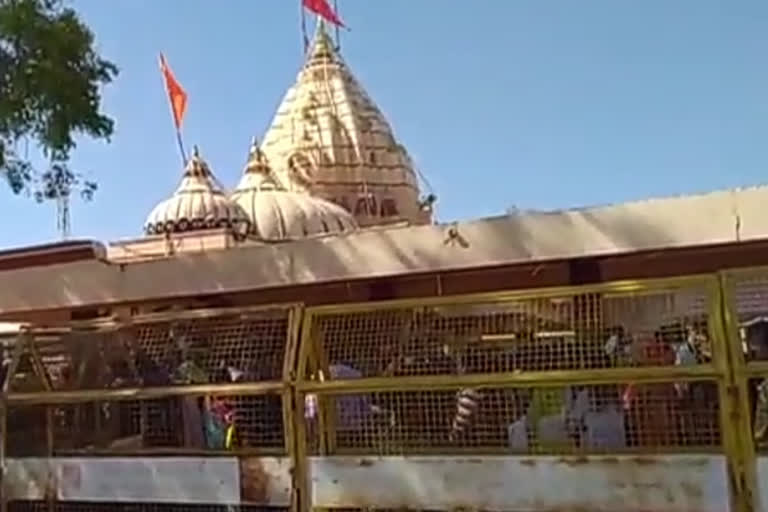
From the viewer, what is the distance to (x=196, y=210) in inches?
1033

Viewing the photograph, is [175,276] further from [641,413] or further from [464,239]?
[641,413]

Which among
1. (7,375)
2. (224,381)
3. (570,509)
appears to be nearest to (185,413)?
(224,381)

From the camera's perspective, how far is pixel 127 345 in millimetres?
6664

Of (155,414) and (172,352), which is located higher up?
(172,352)

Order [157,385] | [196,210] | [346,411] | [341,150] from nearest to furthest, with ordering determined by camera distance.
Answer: [346,411] < [157,385] < [196,210] < [341,150]

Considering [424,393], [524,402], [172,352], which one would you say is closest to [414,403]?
[424,393]

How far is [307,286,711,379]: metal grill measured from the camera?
17.3 ft

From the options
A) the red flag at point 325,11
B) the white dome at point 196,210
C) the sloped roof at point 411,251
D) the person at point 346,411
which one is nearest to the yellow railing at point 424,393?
the person at point 346,411

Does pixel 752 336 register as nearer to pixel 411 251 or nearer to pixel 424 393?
pixel 424 393

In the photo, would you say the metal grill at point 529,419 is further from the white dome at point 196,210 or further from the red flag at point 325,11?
the red flag at point 325,11

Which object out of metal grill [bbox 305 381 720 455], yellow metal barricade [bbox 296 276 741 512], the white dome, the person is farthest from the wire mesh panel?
the white dome

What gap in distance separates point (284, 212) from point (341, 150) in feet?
20.1

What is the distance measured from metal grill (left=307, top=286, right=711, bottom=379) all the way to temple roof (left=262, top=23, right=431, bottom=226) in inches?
955

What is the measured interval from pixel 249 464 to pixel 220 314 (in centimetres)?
90
